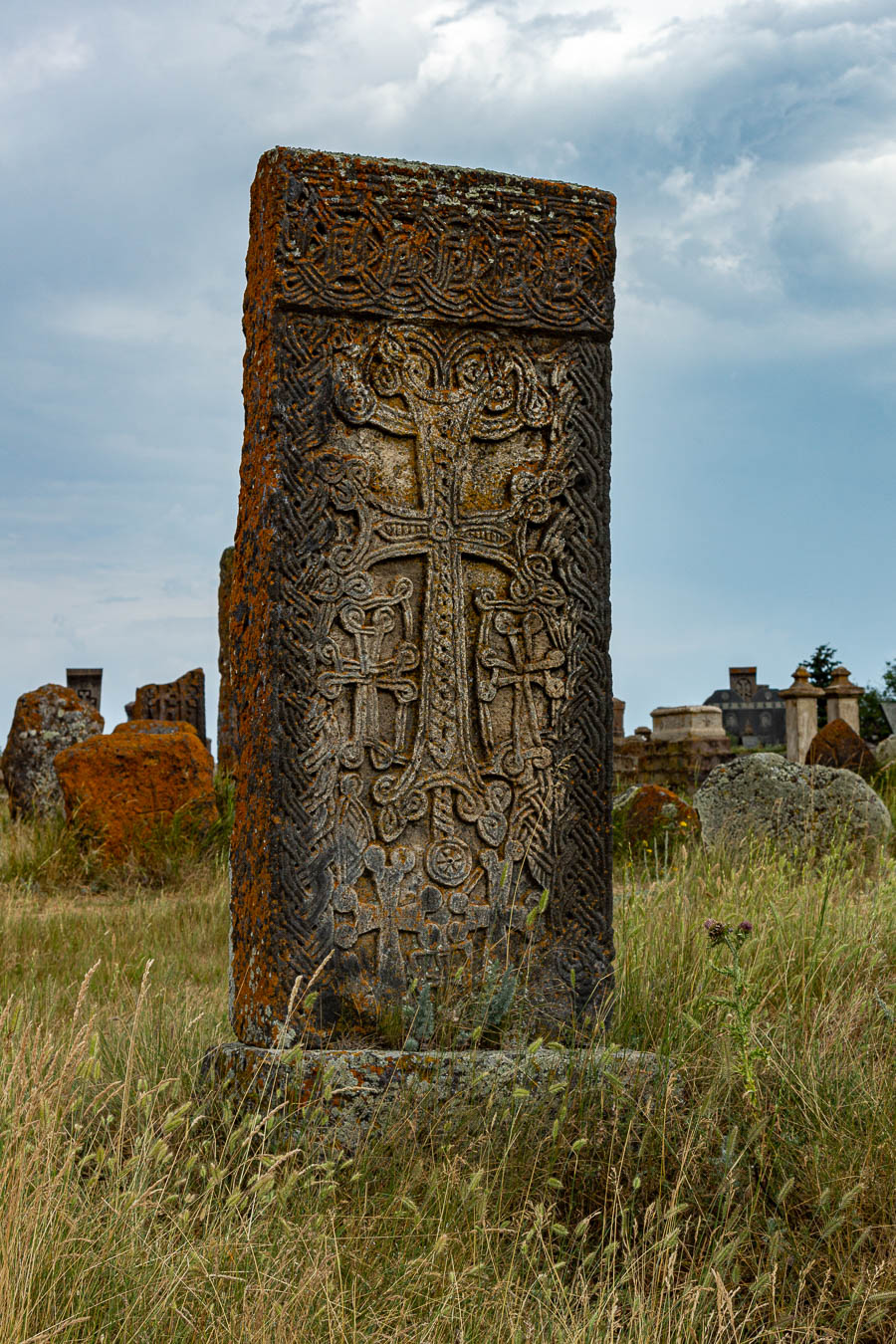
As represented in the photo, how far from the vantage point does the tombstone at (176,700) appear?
1655 centimetres

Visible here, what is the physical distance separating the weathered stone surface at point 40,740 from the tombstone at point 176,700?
316 centimetres

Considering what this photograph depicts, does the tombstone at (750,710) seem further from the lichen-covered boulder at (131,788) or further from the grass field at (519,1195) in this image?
the grass field at (519,1195)

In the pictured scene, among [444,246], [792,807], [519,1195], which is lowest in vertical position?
[519,1195]

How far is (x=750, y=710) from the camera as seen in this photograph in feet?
127

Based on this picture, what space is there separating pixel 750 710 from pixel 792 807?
30862 mm

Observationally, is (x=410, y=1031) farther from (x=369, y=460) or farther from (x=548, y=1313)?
(x=369, y=460)

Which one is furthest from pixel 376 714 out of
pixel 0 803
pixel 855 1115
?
pixel 0 803

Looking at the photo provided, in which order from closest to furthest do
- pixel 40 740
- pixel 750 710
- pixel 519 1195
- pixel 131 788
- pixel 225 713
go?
pixel 519 1195 < pixel 131 788 < pixel 225 713 < pixel 40 740 < pixel 750 710

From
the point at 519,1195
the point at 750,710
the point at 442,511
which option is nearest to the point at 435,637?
the point at 442,511

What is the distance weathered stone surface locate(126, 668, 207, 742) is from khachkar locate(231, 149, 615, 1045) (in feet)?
41.5

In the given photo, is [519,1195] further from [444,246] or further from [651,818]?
[651,818]

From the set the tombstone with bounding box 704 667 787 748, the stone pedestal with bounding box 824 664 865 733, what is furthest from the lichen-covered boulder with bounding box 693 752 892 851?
the tombstone with bounding box 704 667 787 748

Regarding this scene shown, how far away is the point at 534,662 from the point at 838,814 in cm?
493

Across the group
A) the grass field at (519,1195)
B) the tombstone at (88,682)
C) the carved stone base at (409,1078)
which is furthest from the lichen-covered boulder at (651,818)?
the tombstone at (88,682)
